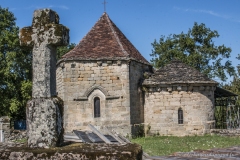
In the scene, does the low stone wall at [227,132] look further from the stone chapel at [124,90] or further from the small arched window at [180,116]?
the small arched window at [180,116]

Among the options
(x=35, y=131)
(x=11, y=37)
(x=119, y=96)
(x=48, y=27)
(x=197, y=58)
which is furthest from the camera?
(x=197, y=58)

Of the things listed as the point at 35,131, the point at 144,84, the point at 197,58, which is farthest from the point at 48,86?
the point at 197,58

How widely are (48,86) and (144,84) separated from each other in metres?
16.3

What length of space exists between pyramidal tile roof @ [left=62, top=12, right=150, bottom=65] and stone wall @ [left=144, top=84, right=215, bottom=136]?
95.9 inches

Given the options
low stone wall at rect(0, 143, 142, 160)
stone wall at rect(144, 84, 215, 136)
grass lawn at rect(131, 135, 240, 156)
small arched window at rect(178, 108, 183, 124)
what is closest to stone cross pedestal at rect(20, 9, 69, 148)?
low stone wall at rect(0, 143, 142, 160)

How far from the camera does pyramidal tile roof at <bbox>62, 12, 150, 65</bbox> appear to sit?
1951 centimetres

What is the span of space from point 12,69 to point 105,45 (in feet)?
45.9

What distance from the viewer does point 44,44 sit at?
4.63 m

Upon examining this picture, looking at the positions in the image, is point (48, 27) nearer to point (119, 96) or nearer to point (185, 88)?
point (119, 96)

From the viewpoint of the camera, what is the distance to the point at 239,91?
133 ft

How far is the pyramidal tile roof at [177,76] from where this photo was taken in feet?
66.7

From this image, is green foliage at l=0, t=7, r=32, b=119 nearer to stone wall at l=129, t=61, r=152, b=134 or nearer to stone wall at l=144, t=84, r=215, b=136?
stone wall at l=129, t=61, r=152, b=134

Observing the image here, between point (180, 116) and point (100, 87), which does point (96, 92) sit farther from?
point (180, 116)

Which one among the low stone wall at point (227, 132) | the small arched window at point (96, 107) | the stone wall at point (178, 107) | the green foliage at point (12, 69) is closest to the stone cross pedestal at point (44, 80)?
the small arched window at point (96, 107)
